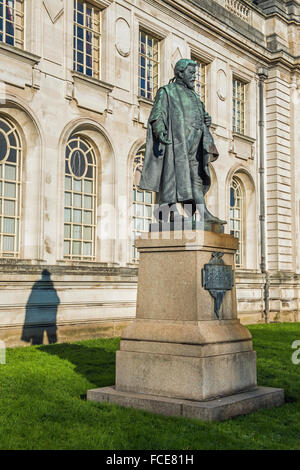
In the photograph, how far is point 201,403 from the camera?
7.11 meters

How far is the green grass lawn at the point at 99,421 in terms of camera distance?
6.07 m

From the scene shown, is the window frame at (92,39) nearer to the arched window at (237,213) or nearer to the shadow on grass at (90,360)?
the shadow on grass at (90,360)

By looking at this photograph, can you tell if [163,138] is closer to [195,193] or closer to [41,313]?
[195,193]

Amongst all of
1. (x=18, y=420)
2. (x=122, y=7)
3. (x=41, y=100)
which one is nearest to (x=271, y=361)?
(x=18, y=420)

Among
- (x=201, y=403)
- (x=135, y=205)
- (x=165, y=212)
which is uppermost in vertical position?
(x=135, y=205)

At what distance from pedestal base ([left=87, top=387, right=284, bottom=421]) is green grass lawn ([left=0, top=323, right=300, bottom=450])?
0.13 metres

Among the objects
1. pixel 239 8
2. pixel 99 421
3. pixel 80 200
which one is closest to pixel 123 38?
pixel 80 200

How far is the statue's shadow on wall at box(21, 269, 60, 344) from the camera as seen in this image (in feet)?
48.1

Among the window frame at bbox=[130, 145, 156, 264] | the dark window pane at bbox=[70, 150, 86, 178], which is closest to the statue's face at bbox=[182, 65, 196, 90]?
the dark window pane at bbox=[70, 150, 86, 178]

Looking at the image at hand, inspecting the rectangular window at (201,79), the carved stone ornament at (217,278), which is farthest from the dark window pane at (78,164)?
the carved stone ornament at (217,278)

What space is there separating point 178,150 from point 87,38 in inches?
412

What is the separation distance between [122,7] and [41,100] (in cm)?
476

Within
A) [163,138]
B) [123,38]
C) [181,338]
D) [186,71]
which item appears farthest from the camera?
[123,38]

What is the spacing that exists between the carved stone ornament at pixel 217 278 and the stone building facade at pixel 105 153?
24.4 feet
